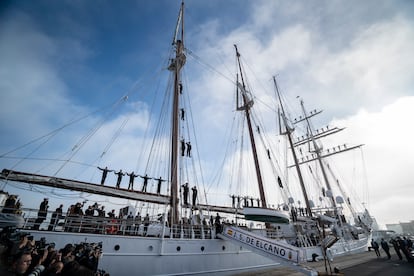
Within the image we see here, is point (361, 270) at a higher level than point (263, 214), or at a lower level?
lower

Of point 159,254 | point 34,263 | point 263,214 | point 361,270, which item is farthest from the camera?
point 263,214

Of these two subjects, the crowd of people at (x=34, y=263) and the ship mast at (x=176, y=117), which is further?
the ship mast at (x=176, y=117)

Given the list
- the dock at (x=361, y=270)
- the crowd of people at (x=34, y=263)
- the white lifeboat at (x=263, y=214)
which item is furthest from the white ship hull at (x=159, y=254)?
the crowd of people at (x=34, y=263)

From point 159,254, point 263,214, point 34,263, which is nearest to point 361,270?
point 263,214

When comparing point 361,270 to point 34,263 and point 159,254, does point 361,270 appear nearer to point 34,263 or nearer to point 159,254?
point 159,254

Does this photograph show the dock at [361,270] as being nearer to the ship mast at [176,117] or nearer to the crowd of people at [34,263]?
the ship mast at [176,117]

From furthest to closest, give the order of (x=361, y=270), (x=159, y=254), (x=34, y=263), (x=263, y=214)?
1. (x=263, y=214)
2. (x=361, y=270)
3. (x=159, y=254)
4. (x=34, y=263)

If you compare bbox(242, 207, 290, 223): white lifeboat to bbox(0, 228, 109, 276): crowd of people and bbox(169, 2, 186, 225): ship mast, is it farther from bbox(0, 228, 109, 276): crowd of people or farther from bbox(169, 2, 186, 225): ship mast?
bbox(0, 228, 109, 276): crowd of people

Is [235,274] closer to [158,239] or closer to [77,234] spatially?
[158,239]

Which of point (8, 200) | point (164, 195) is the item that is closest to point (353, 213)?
point (164, 195)

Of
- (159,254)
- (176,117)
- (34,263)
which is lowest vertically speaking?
(159,254)

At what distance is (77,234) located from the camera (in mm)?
7125

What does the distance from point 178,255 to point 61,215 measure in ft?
18.1

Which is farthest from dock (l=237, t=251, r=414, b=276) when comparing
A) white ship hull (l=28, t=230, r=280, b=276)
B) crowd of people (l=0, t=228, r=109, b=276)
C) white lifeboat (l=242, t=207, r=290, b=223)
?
crowd of people (l=0, t=228, r=109, b=276)
